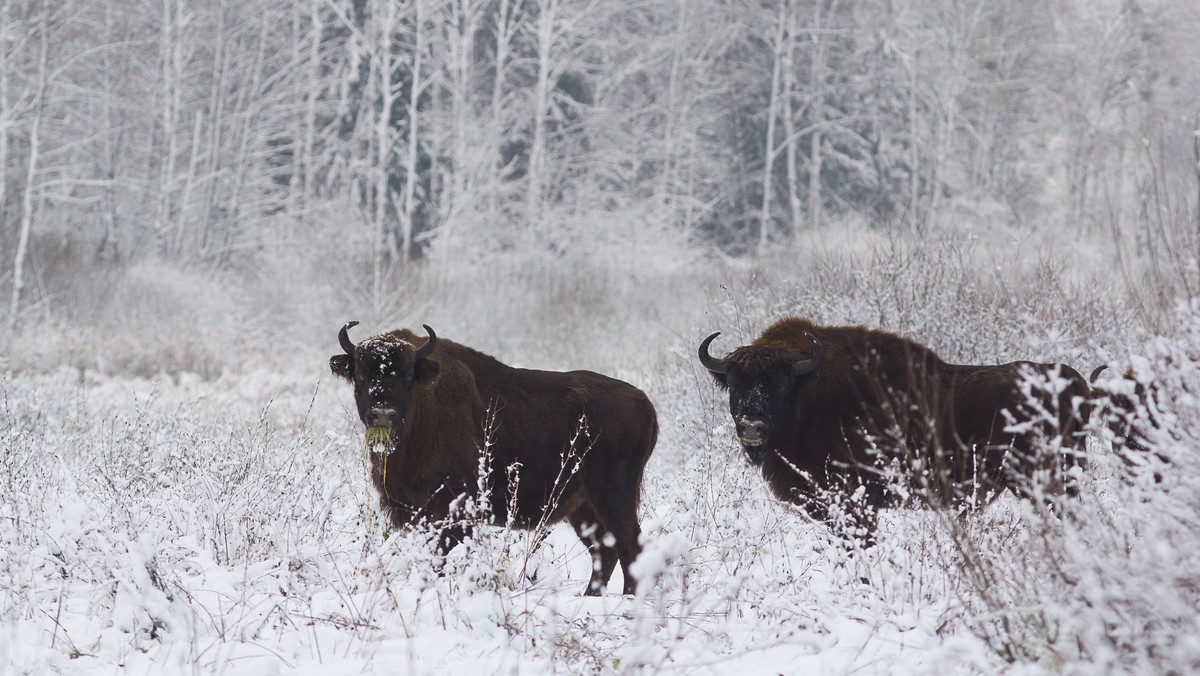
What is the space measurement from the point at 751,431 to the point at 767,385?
374 mm

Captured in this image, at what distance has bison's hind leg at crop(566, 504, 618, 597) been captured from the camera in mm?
6406

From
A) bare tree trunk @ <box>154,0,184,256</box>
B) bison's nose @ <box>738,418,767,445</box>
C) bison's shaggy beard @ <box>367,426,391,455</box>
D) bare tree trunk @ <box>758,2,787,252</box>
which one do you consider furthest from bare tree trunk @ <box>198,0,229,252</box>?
bison's nose @ <box>738,418,767,445</box>

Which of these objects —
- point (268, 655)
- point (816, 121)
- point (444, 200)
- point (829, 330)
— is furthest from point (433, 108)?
point (268, 655)

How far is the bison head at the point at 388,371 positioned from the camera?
631 cm

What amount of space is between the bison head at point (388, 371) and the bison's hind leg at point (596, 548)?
1271 mm

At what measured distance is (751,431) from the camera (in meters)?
6.71

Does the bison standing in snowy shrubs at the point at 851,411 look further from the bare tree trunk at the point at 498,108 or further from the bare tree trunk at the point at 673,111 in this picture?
the bare tree trunk at the point at 673,111

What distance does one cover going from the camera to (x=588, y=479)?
670 cm

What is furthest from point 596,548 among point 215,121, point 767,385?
point 215,121

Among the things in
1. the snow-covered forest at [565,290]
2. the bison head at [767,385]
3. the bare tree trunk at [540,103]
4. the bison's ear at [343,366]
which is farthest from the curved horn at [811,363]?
the bare tree trunk at [540,103]

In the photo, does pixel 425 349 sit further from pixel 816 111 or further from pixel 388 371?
pixel 816 111

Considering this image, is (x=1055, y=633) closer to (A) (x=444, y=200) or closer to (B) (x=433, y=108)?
(A) (x=444, y=200)

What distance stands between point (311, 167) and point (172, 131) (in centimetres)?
Answer: 922

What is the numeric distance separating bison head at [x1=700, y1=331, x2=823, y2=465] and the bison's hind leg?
103 centimetres
